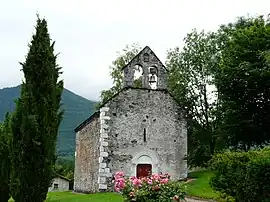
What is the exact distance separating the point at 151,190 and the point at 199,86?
83.7ft

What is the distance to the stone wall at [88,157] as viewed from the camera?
1296 inches

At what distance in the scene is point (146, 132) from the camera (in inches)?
1302

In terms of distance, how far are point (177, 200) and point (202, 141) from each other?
26079mm

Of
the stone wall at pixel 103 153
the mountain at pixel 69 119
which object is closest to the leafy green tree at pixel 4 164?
the stone wall at pixel 103 153

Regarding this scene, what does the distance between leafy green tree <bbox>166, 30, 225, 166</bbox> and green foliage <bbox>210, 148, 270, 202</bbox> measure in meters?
18.9

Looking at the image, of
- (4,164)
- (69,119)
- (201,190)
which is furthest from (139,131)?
(69,119)

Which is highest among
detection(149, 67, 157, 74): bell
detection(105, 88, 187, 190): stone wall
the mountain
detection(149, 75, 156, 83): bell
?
the mountain

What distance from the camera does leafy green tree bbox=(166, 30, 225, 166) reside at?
39.1 meters

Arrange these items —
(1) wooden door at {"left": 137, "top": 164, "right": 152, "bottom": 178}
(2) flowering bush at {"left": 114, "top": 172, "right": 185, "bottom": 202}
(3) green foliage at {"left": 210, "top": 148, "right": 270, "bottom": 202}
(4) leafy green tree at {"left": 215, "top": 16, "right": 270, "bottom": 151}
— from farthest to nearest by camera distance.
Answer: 1. (4) leafy green tree at {"left": 215, "top": 16, "right": 270, "bottom": 151}
2. (1) wooden door at {"left": 137, "top": 164, "right": 152, "bottom": 178}
3. (3) green foliage at {"left": 210, "top": 148, "right": 270, "bottom": 202}
4. (2) flowering bush at {"left": 114, "top": 172, "right": 185, "bottom": 202}

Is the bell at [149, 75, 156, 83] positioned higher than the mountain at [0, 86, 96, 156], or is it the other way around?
the mountain at [0, 86, 96, 156]

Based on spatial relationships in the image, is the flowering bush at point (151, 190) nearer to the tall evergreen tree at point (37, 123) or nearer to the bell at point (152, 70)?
the tall evergreen tree at point (37, 123)

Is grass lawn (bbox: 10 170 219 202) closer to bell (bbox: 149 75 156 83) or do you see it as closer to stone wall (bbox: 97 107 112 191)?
stone wall (bbox: 97 107 112 191)

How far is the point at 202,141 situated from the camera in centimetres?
4053

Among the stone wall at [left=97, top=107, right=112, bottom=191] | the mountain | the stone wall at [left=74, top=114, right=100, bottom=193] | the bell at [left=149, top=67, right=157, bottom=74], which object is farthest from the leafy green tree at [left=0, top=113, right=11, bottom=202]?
the mountain
